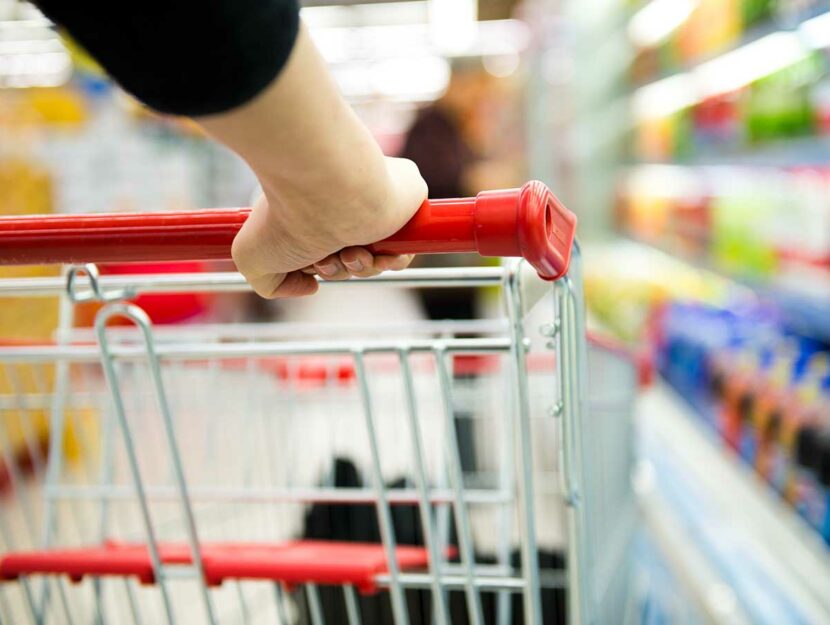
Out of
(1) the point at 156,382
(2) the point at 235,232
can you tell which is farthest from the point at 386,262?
(1) the point at 156,382

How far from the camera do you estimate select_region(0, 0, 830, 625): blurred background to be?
1.82m

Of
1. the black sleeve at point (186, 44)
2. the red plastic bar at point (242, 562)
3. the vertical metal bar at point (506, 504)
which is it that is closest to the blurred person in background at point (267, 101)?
the black sleeve at point (186, 44)

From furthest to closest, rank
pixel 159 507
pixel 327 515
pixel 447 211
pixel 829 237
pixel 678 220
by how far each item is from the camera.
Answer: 1. pixel 678 220
2. pixel 159 507
3. pixel 829 237
4. pixel 327 515
5. pixel 447 211

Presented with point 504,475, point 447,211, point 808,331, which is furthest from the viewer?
point 808,331

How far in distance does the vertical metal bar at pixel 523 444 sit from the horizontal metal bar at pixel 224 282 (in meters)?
0.03

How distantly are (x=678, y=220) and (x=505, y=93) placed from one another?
4578 mm

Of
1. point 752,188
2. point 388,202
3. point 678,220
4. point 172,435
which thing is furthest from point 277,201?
point 678,220

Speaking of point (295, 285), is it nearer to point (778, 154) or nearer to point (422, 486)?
point (422, 486)

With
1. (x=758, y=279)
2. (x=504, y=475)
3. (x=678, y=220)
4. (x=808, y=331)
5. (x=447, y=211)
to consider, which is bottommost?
(x=504, y=475)

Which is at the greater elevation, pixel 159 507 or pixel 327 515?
pixel 159 507

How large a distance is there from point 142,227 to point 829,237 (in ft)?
5.97

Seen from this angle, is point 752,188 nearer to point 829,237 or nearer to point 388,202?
point 829,237

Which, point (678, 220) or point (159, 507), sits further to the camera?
point (678, 220)

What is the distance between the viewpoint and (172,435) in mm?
916
